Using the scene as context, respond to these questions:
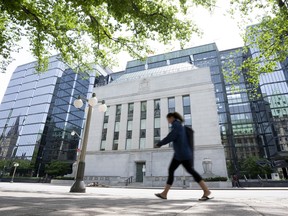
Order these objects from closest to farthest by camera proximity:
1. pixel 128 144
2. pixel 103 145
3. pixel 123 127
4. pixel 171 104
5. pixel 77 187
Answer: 1. pixel 77 187
2. pixel 128 144
3. pixel 171 104
4. pixel 123 127
5. pixel 103 145

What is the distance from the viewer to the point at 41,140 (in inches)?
2349

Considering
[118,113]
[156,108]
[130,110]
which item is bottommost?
[118,113]

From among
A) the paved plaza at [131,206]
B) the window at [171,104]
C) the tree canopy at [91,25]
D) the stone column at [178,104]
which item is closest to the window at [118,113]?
the window at [171,104]

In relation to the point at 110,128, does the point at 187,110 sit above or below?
above

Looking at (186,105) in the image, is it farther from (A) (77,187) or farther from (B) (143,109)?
(A) (77,187)

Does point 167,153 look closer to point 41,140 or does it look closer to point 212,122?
point 212,122

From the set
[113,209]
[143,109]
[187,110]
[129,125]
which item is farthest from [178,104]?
[113,209]

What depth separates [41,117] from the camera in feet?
199

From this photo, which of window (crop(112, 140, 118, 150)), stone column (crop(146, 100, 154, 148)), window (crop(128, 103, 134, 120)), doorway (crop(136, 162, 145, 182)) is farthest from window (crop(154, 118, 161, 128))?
window (crop(112, 140, 118, 150))

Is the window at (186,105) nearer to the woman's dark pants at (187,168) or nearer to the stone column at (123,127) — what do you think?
the stone column at (123,127)

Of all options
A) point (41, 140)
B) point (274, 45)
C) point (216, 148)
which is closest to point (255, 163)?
point (216, 148)

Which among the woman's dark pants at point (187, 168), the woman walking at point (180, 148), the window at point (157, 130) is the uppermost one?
the window at point (157, 130)

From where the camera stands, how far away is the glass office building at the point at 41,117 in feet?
194

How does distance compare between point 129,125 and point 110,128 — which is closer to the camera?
point 129,125
